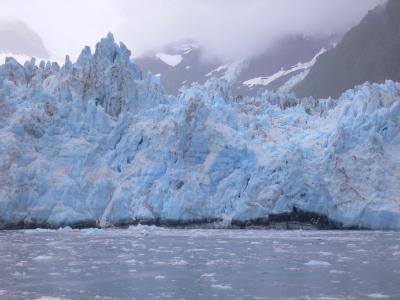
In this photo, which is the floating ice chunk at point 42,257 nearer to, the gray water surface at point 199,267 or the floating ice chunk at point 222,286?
the gray water surface at point 199,267

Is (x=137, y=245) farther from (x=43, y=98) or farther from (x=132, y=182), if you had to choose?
(x=43, y=98)

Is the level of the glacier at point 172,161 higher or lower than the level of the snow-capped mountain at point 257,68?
lower

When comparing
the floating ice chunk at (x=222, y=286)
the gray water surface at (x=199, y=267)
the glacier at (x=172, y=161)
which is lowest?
the floating ice chunk at (x=222, y=286)

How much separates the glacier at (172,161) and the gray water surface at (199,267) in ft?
20.7

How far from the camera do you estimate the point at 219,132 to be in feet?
112

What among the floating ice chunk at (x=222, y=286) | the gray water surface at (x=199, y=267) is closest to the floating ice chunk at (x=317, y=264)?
the gray water surface at (x=199, y=267)

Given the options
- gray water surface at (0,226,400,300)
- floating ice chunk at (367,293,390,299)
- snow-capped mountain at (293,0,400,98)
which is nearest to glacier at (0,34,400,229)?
gray water surface at (0,226,400,300)

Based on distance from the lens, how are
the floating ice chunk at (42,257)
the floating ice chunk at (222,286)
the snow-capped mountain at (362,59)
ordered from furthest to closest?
the snow-capped mountain at (362,59)
the floating ice chunk at (42,257)
the floating ice chunk at (222,286)

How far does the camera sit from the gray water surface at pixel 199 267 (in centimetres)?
1236

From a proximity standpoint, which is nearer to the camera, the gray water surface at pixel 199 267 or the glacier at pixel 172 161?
the gray water surface at pixel 199 267

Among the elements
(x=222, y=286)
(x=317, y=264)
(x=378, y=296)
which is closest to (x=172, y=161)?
(x=317, y=264)

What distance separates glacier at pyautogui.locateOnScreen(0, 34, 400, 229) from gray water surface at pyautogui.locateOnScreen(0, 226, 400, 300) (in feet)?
20.7

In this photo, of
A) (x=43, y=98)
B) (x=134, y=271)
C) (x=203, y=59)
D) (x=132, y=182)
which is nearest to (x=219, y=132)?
(x=132, y=182)

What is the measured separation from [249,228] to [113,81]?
12469mm
